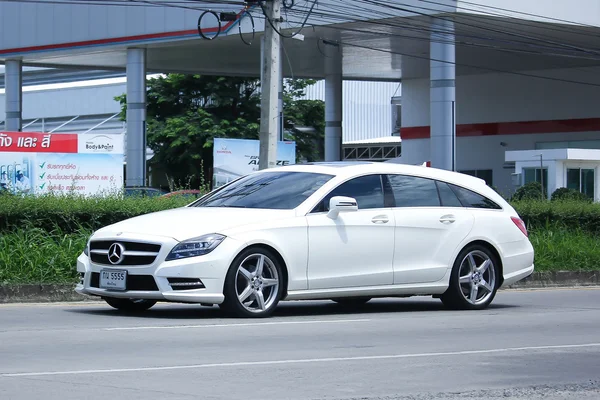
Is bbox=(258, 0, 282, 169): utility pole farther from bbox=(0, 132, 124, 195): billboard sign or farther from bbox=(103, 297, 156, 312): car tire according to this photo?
bbox=(0, 132, 124, 195): billboard sign

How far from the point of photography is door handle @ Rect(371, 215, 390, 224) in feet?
40.0

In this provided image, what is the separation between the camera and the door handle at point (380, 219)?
12.2 m

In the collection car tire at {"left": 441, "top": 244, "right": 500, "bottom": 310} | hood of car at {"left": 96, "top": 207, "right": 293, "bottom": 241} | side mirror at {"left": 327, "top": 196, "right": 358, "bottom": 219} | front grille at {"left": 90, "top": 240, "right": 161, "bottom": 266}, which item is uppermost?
side mirror at {"left": 327, "top": 196, "right": 358, "bottom": 219}

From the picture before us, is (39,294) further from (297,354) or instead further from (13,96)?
(13,96)

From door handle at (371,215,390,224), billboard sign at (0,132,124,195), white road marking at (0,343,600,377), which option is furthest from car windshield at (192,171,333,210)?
billboard sign at (0,132,124,195)

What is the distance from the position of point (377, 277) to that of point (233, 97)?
44128 millimetres

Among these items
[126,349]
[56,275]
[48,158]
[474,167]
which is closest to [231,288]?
[126,349]

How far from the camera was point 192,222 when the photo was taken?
11.1 m

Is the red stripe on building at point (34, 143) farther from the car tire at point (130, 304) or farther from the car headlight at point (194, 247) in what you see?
the car headlight at point (194, 247)

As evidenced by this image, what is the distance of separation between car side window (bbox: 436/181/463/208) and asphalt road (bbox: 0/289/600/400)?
4.14 ft

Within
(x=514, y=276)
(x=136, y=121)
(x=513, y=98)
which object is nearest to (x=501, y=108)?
(x=513, y=98)

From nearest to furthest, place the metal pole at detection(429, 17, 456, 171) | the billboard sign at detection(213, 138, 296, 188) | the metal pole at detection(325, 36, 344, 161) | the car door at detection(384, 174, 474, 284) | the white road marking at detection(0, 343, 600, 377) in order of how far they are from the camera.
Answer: the white road marking at detection(0, 343, 600, 377) < the car door at detection(384, 174, 474, 284) < the billboard sign at detection(213, 138, 296, 188) < the metal pole at detection(429, 17, 456, 171) < the metal pole at detection(325, 36, 344, 161)

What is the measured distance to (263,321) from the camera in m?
11.1

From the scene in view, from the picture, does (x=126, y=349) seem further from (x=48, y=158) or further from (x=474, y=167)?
(x=474, y=167)
